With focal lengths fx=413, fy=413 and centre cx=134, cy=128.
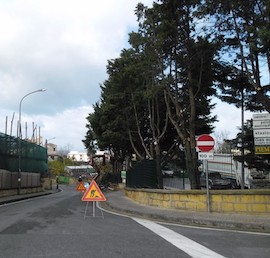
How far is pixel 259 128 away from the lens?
15648 millimetres

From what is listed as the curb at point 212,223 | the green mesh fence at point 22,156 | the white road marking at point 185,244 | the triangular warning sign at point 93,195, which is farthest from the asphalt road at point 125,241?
the green mesh fence at point 22,156

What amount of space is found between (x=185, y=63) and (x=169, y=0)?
9.43ft

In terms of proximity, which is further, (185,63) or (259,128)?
(185,63)

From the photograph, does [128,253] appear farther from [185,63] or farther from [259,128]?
[185,63]

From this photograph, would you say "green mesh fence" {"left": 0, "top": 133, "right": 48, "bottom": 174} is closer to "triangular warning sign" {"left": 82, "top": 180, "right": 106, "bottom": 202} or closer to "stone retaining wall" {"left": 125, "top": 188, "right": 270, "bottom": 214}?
"triangular warning sign" {"left": 82, "top": 180, "right": 106, "bottom": 202}

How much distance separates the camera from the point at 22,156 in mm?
46500

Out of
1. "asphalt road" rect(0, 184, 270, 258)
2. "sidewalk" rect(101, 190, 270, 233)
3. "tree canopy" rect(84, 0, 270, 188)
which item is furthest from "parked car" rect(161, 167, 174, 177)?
"asphalt road" rect(0, 184, 270, 258)

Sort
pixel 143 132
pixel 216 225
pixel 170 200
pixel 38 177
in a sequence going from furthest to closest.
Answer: pixel 38 177
pixel 143 132
pixel 170 200
pixel 216 225

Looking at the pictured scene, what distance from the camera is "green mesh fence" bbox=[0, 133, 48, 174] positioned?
3838 centimetres

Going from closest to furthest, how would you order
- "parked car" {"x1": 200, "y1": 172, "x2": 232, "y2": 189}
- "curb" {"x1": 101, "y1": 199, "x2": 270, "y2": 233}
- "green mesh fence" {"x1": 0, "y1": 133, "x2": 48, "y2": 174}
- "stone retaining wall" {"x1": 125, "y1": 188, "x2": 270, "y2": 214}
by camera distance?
"curb" {"x1": 101, "y1": 199, "x2": 270, "y2": 233}
"stone retaining wall" {"x1": 125, "y1": 188, "x2": 270, "y2": 214}
"parked car" {"x1": 200, "y1": 172, "x2": 232, "y2": 189}
"green mesh fence" {"x1": 0, "y1": 133, "x2": 48, "y2": 174}

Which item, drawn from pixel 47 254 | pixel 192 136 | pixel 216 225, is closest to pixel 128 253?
pixel 47 254

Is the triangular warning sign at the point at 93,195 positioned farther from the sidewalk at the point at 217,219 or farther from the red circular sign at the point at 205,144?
the red circular sign at the point at 205,144

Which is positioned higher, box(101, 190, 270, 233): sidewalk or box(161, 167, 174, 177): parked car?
box(161, 167, 174, 177): parked car

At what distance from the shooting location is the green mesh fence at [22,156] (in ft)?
126
